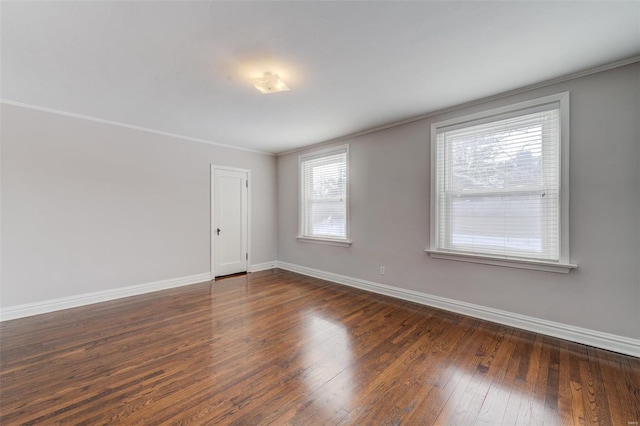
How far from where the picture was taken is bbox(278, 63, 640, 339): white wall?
2.32m

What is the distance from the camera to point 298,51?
2.18 m

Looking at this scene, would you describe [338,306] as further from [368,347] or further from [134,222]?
[134,222]

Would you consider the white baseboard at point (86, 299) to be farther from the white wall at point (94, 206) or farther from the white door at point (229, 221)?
the white door at point (229, 221)

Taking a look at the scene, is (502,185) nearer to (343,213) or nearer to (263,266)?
(343,213)

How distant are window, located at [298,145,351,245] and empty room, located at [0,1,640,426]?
7.0 inches

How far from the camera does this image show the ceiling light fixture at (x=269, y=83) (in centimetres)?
250

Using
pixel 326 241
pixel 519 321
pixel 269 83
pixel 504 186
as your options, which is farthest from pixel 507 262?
pixel 269 83

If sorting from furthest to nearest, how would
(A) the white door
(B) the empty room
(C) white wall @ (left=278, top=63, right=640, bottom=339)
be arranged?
(A) the white door → (C) white wall @ (left=278, top=63, right=640, bottom=339) → (B) the empty room

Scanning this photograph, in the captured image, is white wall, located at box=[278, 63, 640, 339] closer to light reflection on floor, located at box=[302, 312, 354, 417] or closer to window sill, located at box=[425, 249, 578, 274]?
window sill, located at box=[425, 249, 578, 274]

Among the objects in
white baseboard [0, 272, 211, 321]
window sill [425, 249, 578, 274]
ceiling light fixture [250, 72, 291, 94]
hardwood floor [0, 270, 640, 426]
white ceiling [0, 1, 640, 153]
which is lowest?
hardwood floor [0, 270, 640, 426]

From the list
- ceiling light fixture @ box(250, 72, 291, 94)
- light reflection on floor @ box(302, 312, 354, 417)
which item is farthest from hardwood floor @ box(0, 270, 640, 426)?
ceiling light fixture @ box(250, 72, 291, 94)

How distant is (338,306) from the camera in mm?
3535

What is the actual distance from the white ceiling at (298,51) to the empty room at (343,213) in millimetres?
19

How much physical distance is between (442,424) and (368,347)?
931mm
